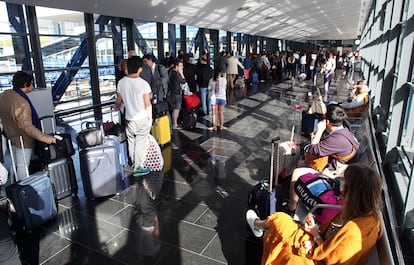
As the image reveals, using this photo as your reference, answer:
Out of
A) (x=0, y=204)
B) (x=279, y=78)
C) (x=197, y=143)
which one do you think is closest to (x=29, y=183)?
(x=0, y=204)

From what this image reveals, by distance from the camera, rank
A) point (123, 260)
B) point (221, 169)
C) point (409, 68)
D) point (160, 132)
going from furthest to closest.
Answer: point (160, 132) < point (221, 169) < point (409, 68) < point (123, 260)

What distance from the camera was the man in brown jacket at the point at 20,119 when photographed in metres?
3.57

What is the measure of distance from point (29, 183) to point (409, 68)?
4606 mm

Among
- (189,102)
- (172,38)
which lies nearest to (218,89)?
(189,102)

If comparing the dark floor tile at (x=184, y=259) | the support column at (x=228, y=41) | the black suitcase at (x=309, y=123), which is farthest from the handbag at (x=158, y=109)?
the support column at (x=228, y=41)

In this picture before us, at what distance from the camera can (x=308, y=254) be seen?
202 cm

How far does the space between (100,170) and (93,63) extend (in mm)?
7954

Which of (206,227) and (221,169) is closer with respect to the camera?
(206,227)

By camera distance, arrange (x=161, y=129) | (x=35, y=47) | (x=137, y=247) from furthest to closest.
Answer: (x=35, y=47) < (x=161, y=129) < (x=137, y=247)

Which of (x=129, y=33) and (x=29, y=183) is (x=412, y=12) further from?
(x=129, y=33)

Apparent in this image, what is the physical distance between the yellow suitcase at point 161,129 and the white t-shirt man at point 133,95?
1.37 metres

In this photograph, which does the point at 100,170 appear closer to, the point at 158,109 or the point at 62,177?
the point at 62,177

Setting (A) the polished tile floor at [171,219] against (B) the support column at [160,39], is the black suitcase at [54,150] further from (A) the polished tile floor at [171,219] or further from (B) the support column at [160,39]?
(B) the support column at [160,39]

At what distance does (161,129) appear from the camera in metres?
5.95
